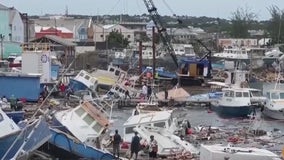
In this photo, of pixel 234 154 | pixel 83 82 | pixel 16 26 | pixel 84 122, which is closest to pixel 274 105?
pixel 83 82

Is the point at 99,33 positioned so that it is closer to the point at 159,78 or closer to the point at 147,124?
the point at 159,78

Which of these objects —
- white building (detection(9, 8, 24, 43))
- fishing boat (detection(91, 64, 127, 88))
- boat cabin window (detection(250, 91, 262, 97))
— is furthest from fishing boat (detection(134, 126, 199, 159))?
white building (detection(9, 8, 24, 43))

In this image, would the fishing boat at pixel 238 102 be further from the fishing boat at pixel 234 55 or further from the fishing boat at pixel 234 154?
the fishing boat at pixel 234 55

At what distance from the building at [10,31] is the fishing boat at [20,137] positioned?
52.3 meters

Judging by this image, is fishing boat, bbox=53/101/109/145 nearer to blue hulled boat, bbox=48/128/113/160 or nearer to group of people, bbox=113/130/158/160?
blue hulled boat, bbox=48/128/113/160

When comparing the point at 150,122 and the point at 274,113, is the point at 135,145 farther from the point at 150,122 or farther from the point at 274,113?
the point at 274,113

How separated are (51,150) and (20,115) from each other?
2149 mm

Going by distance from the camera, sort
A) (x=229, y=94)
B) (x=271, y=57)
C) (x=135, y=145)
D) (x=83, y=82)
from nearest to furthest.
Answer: (x=135, y=145)
(x=229, y=94)
(x=83, y=82)
(x=271, y=57)

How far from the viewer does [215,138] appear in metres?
34.5

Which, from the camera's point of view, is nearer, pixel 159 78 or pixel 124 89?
pixel 124 89

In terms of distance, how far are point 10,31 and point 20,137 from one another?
2469 inches

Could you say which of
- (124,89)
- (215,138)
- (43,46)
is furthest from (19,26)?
(215,138)

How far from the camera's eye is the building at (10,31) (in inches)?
3123

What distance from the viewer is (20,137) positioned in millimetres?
23641
